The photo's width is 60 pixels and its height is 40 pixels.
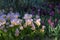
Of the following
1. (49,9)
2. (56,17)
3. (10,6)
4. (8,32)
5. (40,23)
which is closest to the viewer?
(8,32)

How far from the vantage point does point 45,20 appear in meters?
4.26

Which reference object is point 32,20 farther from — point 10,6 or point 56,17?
point 10,6

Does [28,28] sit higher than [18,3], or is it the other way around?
[18,3]

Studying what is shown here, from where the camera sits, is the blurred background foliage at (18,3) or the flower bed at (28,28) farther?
the blurred background foliage at (18,3)

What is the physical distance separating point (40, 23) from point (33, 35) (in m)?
0.31

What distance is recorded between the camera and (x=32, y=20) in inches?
152

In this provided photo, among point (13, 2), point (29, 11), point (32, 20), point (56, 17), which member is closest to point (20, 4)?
point (13, 2)

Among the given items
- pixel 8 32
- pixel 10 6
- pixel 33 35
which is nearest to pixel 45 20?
pixel 33 35

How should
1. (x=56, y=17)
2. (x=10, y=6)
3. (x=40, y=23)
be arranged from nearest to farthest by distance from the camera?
(x=40, y=23), (x=56, y=17), (x=10, y=6)

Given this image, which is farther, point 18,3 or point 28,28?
point 18,3

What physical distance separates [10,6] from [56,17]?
3.95ft

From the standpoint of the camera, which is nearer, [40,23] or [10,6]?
[40,23]

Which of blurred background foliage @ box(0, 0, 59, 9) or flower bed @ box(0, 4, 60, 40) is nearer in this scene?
flower bed @ box(0, 4, 60, 40)

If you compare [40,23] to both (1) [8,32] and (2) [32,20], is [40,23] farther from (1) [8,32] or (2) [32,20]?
(1) [8,32]
